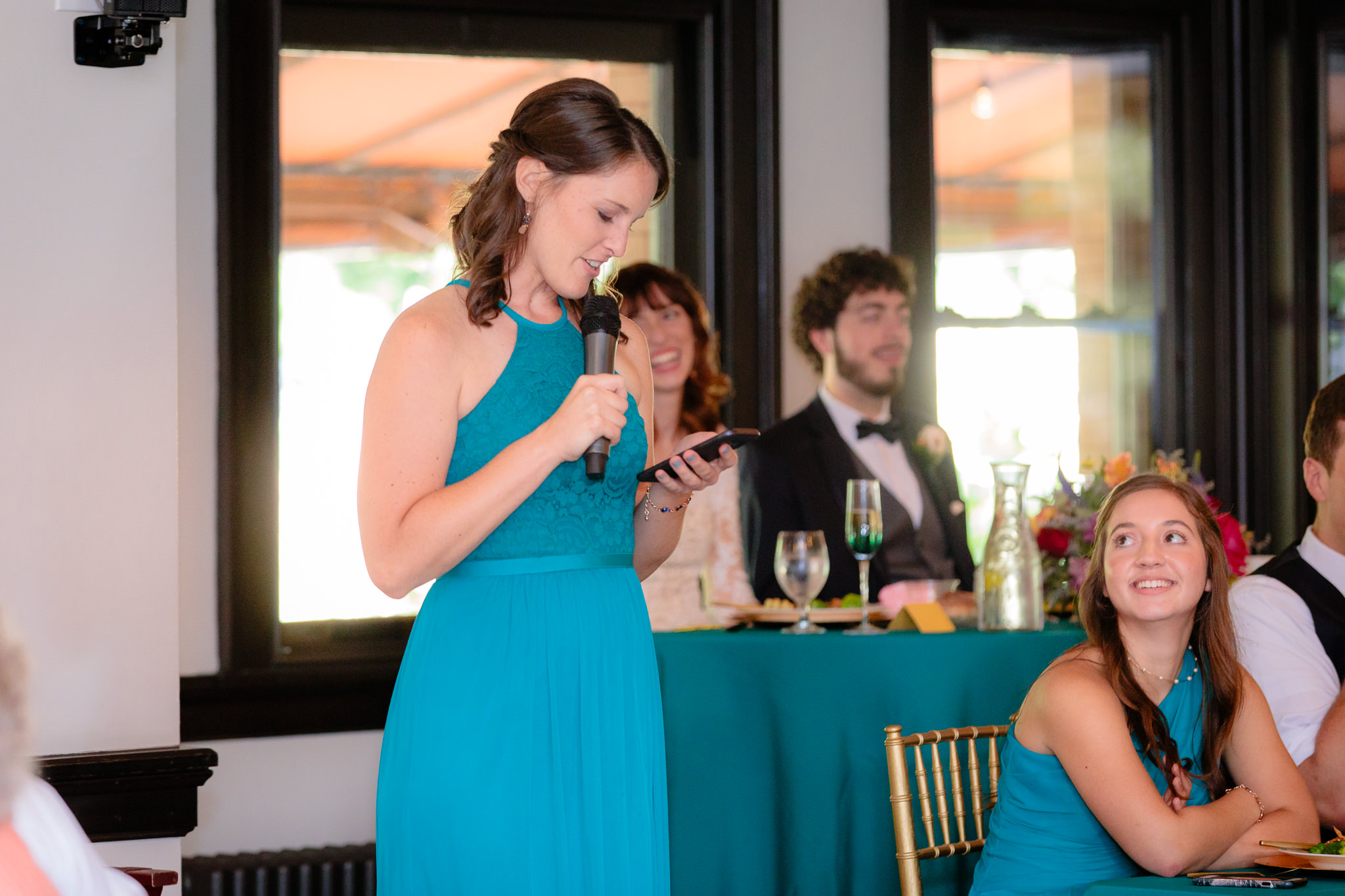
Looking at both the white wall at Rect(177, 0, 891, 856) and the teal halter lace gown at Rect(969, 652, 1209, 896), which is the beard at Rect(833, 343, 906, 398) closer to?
the white wall at Rect(177, 0, 891, 856)

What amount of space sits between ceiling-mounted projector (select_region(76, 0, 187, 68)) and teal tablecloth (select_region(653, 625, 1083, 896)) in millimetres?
1465

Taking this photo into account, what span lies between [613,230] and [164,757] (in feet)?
5.08

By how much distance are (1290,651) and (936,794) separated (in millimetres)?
685

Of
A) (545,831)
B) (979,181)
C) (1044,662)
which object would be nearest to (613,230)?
(545,831)

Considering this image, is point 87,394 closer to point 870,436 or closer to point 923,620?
point 923,620

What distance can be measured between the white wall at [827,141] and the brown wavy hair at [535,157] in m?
2.47

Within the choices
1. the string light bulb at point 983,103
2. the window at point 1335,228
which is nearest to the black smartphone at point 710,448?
the string light bulb at point 983,103

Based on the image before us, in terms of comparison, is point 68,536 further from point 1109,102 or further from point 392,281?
point 1109,102

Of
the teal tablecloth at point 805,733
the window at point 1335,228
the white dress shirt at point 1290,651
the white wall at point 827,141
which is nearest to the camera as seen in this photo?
the white dress shirt at point 1290,651

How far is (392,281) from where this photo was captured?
3.95m

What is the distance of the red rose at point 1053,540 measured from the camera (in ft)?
9.12

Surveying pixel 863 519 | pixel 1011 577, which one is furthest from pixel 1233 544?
pixel 863 519

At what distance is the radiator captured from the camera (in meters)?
3.53

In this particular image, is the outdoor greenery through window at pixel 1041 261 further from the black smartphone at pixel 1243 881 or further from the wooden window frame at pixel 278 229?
the black smartphone at pixel 1243 881
